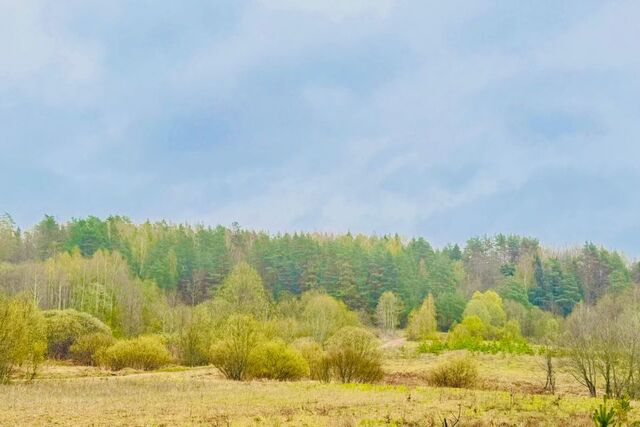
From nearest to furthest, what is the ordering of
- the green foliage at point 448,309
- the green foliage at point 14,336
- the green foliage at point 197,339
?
the green foliage at point 14,336
the green foliage at point 197,339
the green foliage at point 448,309

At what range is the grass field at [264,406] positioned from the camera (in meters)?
16.3

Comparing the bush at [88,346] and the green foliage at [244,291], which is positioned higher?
the green foliage at [244,291]

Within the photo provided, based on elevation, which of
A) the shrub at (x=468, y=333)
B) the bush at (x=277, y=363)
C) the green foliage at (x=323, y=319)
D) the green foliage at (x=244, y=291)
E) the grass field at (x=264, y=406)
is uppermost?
the green foliage at (x=244, y=291)

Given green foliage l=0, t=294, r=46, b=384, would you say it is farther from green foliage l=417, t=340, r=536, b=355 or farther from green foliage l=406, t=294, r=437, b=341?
green foliage l=406, t=294, r=437, b=341

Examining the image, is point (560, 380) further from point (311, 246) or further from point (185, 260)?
point (185, 260)

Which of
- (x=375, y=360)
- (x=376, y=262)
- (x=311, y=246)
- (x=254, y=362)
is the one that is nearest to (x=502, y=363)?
(x=375, y=360)

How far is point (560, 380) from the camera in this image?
3834cm

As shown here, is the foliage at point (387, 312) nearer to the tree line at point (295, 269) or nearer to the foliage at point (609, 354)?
the tree line at point (295, 269)

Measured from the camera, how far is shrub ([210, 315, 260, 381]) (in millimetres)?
34656

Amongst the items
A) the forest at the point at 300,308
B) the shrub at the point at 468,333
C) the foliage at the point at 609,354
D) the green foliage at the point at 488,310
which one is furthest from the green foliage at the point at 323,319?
the foliage at the point at 609,354

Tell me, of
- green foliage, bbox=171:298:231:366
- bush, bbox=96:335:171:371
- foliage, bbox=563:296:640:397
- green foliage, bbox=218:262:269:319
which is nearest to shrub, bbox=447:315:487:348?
green foliage, bbox=218:262:269:319

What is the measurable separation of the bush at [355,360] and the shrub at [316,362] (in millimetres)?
489

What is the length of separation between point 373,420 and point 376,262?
250 ft

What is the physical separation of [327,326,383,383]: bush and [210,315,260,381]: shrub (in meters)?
4.91
